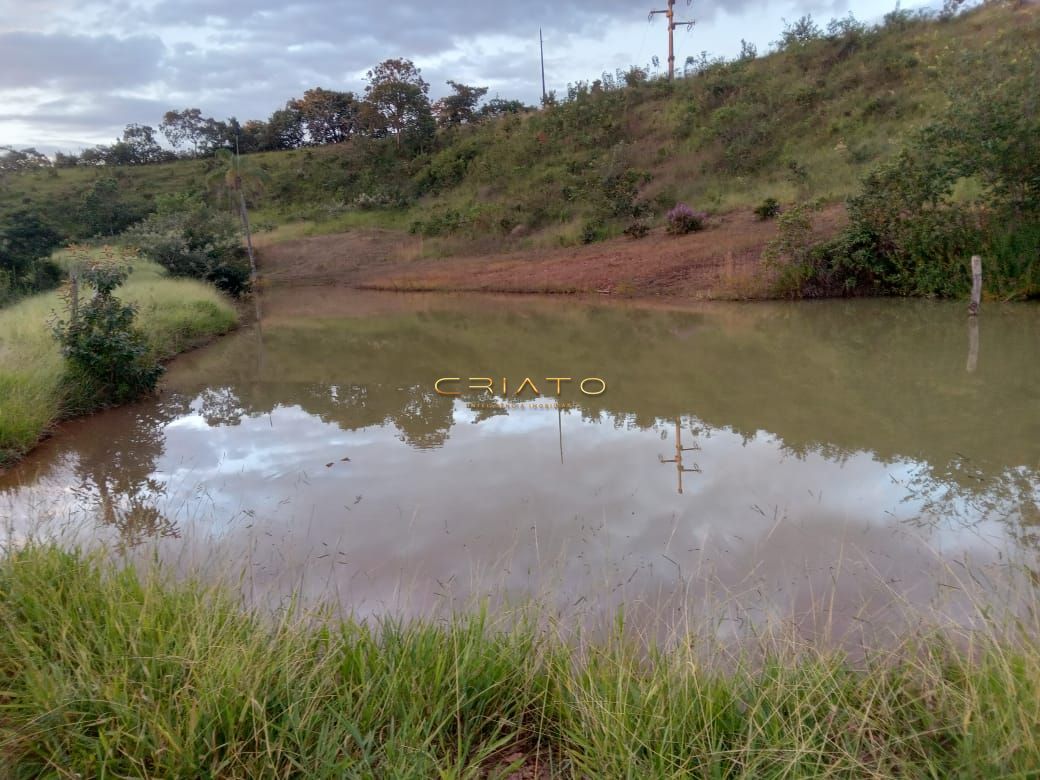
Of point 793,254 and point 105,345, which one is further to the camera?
point 793,254

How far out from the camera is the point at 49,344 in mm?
9609

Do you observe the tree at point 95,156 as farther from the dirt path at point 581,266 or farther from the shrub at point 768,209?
the shrub at point 768,209

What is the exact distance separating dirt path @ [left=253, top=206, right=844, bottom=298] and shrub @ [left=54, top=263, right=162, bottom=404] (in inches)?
522

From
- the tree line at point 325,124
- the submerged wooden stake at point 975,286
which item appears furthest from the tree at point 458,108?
the submerged wooden stake at point 975,286

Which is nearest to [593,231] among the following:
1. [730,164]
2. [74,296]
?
[730,164]

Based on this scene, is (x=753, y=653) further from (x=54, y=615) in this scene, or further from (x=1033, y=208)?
(x=1033, y=208)

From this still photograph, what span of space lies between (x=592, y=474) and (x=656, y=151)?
26204mm

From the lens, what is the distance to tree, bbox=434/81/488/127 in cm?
4444

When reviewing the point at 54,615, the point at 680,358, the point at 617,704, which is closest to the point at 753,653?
the point at 617,704

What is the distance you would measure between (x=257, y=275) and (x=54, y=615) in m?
28.1

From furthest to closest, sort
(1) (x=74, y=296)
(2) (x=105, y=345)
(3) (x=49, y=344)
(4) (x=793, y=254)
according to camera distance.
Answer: (4) (x=793, y=254), (3) (x=49, y=344), (1) (x=74, y=296), (2) (x=105, y=345)

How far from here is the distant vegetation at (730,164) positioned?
1505 centimetres

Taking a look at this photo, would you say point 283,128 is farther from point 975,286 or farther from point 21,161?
point 975,286

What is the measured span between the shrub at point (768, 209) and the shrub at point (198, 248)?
16.9 meters
